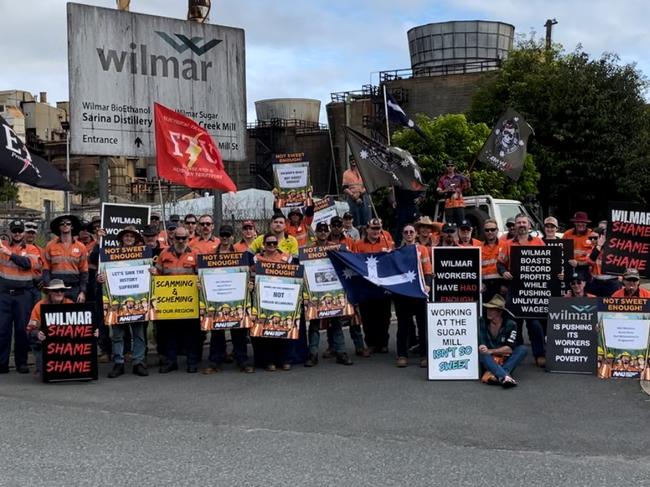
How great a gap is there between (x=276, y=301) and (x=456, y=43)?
48.4 m

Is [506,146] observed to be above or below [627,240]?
above

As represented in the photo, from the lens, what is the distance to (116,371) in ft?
33.5

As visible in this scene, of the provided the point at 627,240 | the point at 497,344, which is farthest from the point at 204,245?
the point at 627,240

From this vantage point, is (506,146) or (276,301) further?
(506,146)

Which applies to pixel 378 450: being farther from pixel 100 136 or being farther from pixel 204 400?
pixel 100 136

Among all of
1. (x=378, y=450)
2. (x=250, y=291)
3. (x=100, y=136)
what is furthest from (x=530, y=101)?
(x=378, y=450)

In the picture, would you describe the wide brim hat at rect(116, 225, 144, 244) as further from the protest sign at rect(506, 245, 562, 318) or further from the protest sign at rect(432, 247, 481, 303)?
the protest sign at rect(506, 245, 562, 318)

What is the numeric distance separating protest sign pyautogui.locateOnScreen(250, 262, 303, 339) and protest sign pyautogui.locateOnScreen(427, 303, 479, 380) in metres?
1.77

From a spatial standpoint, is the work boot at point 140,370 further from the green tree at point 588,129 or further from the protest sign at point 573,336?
the green tree at point 588,129

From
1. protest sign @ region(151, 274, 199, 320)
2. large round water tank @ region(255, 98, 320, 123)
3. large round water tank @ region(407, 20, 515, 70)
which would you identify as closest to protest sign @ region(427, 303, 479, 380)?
protest sign @ region(151, 274, 199, 320)

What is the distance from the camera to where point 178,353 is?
11375 mm

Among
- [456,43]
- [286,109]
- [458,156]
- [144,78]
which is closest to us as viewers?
[144,78]

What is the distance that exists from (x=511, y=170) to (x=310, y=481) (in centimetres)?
1207

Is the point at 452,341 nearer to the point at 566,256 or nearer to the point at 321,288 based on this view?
the point at 321,288
